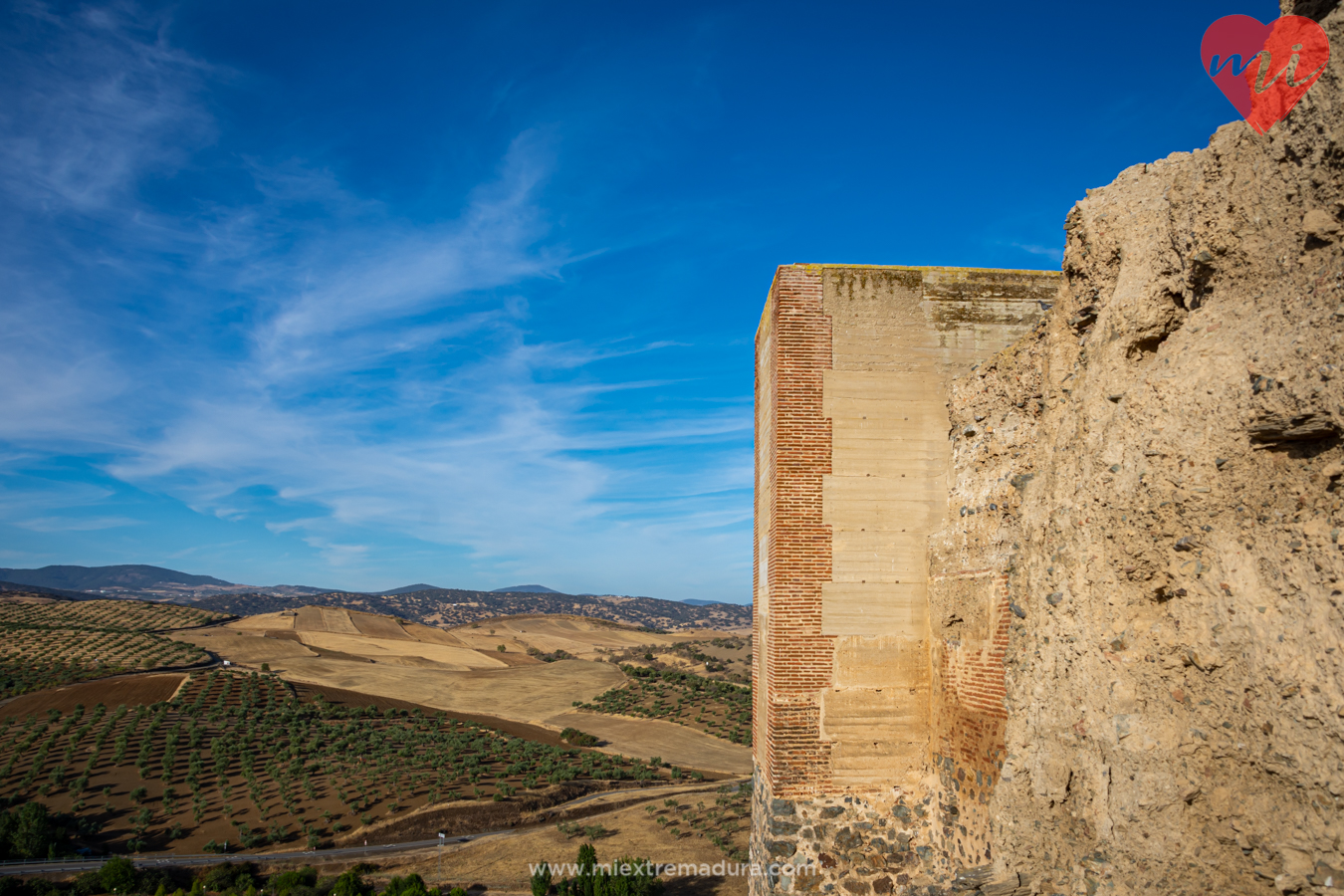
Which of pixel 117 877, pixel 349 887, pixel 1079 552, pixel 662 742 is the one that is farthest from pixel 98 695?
pixel 1079 552

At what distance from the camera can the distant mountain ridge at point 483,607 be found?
5920 inches

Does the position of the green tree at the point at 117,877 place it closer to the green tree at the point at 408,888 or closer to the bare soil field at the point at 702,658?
the green tree at the point at 408,888

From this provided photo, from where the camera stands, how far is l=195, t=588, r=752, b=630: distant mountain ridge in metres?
150

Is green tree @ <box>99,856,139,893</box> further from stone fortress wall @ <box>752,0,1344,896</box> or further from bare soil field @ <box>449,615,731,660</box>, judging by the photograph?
A: bare soil field @ <box>449,615,731,660</box>

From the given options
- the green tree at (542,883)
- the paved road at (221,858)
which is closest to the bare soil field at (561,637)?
the paved road at (221,858)

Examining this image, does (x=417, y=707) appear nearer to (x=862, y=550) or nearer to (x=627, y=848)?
(x=627, y=848)

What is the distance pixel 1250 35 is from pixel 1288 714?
4017mm

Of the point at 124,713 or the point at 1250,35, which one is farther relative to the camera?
the point at 124,713

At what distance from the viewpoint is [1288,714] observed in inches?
152

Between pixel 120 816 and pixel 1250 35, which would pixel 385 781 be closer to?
pixel 120 816

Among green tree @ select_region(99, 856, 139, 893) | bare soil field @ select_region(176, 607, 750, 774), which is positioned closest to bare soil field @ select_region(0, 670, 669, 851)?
bare soil field @ select_region(176, 607, 750, 774)

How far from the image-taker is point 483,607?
173500 mm

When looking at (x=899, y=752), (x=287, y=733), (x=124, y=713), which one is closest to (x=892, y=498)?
(x=899, y=752)

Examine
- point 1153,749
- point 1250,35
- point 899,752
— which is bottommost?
point 899,752
